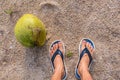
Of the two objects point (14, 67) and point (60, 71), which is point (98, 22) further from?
point (14, 67)

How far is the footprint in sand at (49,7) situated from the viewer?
273 cm

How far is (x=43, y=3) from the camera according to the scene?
273 centimetres

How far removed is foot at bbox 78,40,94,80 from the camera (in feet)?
8.14

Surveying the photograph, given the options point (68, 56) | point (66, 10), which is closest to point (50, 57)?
point (68, 56)

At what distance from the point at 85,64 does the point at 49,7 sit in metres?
0.87

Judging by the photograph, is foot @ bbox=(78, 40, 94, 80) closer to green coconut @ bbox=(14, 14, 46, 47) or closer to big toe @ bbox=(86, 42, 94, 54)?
big toe @ bbox=(86, 42, 94, 54)

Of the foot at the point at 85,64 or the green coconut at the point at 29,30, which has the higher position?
the green coconut at the point at 29,30

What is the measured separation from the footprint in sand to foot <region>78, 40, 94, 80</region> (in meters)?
0.56

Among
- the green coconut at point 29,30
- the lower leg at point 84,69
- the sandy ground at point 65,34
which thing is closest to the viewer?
the green coconut at point 29,30

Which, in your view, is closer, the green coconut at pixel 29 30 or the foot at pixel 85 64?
the green coconut at pixel 29 30

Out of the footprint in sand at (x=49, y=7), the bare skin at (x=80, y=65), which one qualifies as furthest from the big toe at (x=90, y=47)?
the footprint in sand at (x=49, y=7)

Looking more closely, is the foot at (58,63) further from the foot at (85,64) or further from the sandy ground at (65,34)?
the foot at (85,64)

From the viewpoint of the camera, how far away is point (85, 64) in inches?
103

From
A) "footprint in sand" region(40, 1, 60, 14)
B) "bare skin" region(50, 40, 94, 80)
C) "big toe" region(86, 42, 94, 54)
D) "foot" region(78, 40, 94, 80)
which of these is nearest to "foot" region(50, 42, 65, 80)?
"bare skin" region(50, 40, 94, 80)
